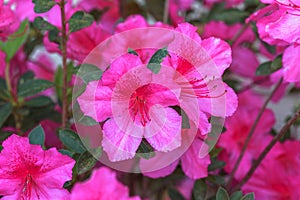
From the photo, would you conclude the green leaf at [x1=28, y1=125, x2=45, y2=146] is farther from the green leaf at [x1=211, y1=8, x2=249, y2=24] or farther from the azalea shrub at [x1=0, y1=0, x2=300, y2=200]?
the green leaf at [x1=211, y1=8, x2=249, y2=24]

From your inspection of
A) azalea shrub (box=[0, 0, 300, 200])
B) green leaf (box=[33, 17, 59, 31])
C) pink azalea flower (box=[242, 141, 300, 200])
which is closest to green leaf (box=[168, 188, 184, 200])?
azalea shrub (box=[0, 0, 300, 200])

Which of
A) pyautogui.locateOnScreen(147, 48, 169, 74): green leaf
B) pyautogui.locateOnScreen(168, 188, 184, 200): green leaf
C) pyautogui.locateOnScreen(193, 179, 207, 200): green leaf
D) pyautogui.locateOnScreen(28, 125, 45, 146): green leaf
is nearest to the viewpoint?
pyautogui.locateOnScreen(147, 48, 169, 74): green leaf

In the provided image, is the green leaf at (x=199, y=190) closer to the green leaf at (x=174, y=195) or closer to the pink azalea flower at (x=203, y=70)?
the green leaf at (x=174, y=195)

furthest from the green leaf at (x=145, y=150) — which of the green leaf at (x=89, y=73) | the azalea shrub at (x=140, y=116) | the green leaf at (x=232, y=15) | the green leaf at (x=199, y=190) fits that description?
the green leaf at (x=232, y=15)

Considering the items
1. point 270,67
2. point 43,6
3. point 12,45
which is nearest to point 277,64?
point 270,67

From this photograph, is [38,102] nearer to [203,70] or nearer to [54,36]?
[54,36]
